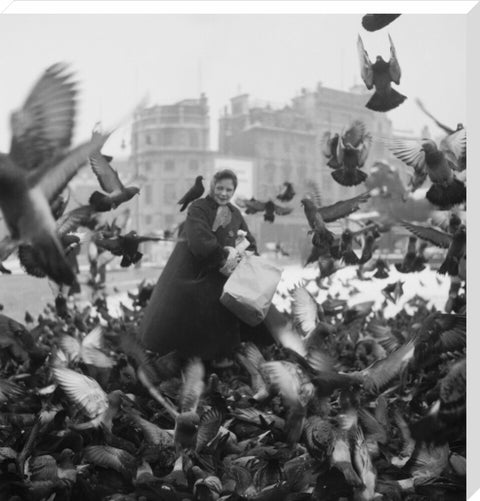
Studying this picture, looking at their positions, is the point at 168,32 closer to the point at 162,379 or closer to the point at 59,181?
the point at 59,181

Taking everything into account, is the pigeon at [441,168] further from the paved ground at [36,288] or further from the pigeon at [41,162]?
the pigeon at [41,162]

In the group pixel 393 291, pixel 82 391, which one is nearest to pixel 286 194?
pixel 393 291

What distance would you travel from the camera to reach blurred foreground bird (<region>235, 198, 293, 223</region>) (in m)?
2.11

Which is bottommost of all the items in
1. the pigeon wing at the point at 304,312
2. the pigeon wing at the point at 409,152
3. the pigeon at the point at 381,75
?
the pigeon wing at the point at 304,312

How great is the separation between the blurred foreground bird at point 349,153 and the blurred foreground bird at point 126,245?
61cm

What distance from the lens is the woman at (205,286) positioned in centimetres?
201

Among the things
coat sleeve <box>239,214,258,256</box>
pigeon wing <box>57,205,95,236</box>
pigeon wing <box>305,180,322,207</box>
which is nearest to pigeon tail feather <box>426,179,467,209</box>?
pigeon wing <box>305,180,322,207</box>

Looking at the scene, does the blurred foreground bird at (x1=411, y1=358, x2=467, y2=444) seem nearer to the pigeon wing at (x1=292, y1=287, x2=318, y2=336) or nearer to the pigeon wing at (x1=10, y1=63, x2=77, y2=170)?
the pigeon wing at (x1=292, y1=287, x2=318, y2=336)

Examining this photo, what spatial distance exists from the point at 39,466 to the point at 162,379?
1.46 feet

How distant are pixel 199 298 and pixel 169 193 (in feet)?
1.15

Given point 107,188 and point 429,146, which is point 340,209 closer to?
point 429,146

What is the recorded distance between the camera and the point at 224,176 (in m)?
2.04

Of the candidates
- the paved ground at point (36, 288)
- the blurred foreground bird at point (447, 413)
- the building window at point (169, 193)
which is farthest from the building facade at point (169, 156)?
the blurred foreground bird at point (447, 413)

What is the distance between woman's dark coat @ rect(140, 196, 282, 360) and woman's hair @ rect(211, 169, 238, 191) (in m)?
0.06
